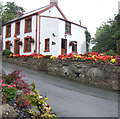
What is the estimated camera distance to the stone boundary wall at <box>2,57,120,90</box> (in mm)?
7063

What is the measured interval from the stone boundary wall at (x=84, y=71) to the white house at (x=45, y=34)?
Answer: 5.64 metres

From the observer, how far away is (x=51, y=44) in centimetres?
1669

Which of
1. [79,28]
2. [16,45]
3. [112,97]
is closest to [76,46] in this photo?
[79,28]

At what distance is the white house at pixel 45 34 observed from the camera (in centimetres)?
1680

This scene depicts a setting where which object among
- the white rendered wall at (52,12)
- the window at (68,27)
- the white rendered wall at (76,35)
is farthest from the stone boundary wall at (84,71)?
the white rendered wall at (52,12)

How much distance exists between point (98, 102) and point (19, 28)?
17321 mm

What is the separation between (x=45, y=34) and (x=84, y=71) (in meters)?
10.1

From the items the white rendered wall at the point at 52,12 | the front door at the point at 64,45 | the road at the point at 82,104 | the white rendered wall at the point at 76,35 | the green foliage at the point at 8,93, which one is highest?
the white rendered wall at the point at 52,12

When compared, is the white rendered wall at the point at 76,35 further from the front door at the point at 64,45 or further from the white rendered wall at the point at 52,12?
the white rendered wall at the point at 52,12

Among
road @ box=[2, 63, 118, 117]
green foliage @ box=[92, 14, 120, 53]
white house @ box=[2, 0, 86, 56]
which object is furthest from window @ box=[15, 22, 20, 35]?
road @ box=[2, 63, 118, 117]

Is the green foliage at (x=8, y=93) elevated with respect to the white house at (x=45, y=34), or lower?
lower

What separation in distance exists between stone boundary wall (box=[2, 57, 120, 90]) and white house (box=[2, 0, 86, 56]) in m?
5.64

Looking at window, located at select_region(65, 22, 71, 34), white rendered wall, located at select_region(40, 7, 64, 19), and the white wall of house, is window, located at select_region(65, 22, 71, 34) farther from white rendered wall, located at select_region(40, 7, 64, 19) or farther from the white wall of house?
white rendered wall, located at select_region(40, 7, 64, 19)

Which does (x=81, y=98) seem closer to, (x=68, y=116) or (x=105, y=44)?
(x=68, y=116)
